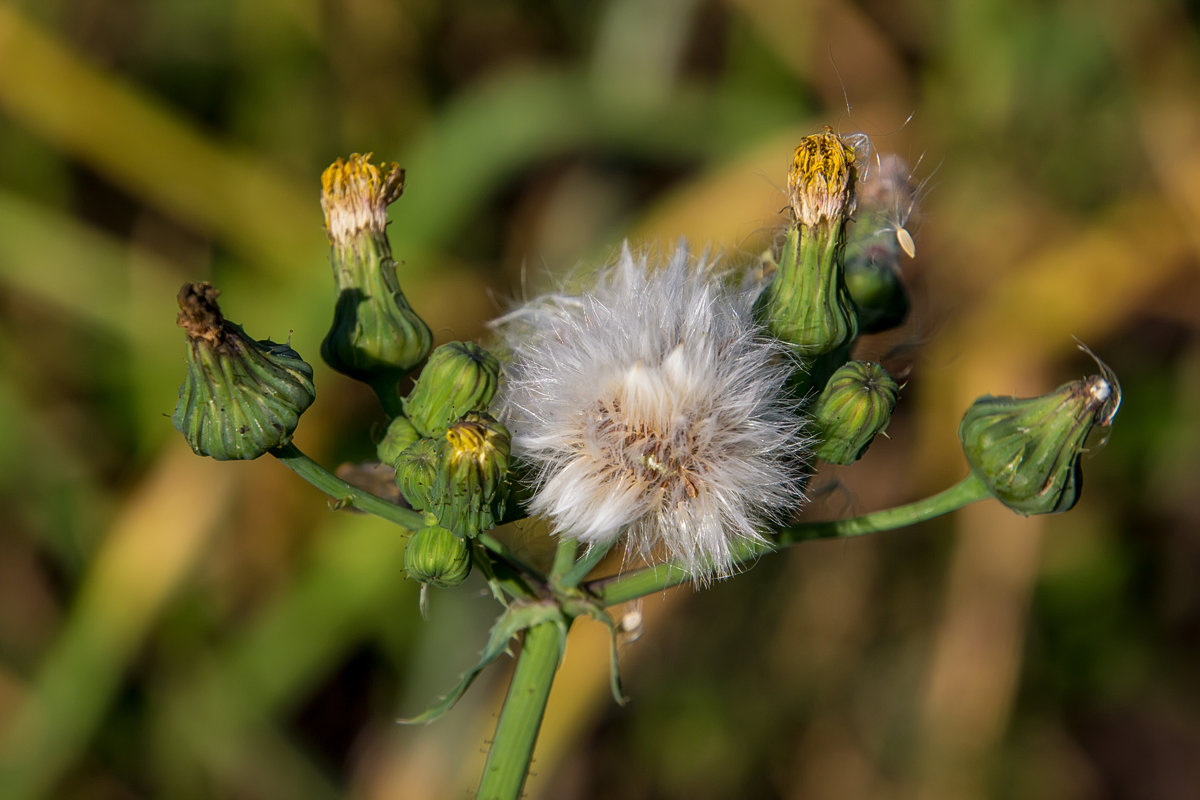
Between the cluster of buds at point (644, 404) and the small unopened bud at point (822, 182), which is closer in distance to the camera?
the cluster of buds at point (644, 404)

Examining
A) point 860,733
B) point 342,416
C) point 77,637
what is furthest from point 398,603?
point 860,733

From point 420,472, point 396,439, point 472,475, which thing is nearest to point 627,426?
point 472,475

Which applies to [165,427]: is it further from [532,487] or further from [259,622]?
[532,487]

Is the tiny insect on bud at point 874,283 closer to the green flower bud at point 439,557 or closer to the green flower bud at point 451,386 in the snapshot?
the green flower bud at point 451,386

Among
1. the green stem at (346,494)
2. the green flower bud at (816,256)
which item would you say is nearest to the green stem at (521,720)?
the green stem at (346,494)

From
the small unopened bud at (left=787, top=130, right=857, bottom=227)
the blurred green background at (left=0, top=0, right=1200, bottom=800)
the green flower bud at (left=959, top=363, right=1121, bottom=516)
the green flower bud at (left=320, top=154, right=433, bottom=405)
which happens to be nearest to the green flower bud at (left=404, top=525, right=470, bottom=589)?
the green flower bud at (left=320, top=154, right=433, bottom=405)

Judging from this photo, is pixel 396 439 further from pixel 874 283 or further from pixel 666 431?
pixel 874 283
